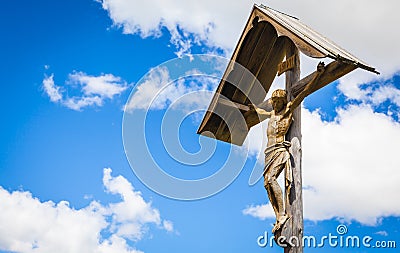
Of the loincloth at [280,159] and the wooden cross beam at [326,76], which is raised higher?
the wooden cross beam at [326,76]

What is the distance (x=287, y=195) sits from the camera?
616 cm

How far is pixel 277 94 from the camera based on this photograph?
671 centimetres

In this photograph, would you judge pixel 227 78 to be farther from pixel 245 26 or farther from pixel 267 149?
pixel 267 149

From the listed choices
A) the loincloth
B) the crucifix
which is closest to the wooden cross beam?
the crucifix

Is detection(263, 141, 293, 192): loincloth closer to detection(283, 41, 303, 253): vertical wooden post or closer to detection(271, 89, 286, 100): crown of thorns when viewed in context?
detection(283, 41, 303, 253): vertical wooden post

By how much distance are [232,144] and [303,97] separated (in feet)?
6.44

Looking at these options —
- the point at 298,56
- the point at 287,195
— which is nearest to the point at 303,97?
the point at 298,56

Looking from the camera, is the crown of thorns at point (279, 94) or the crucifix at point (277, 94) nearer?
the crucifix at point (277, 94)

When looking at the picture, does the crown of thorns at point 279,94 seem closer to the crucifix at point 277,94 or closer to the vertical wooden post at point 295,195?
the crucifix at point 277,94

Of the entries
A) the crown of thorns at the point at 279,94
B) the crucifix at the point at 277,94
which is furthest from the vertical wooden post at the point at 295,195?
the crown of thorns at the point at 279,94

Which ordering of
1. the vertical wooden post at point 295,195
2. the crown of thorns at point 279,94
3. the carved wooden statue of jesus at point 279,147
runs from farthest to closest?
the crown of thorns at point 279,94 < the carved wooden statue of jesus at point 279,147 < the vertical wooden post at point 295,195

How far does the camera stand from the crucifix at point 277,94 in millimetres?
6035

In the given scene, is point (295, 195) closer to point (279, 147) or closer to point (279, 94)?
point (279, 147)

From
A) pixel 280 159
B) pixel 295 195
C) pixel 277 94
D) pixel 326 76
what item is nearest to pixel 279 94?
pixel 277 94
